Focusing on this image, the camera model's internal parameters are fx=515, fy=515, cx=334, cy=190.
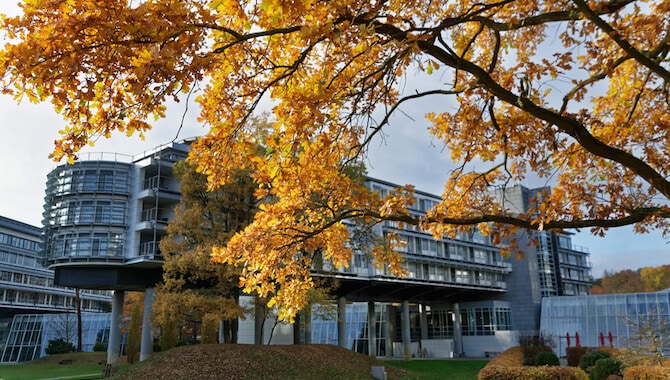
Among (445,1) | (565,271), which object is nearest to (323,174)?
(445,1)

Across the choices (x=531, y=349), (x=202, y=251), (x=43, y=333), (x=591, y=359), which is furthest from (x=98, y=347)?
(x=591, y=359)

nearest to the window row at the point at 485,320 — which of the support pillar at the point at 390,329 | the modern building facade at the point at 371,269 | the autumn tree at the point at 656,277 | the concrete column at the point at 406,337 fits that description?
the modern building facade at the point at 371,269

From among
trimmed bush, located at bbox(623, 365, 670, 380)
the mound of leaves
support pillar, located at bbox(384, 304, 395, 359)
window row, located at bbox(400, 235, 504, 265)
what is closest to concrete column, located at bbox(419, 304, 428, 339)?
support pillar, located at bbox(384, 304, 395, 359)

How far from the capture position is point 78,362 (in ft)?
136

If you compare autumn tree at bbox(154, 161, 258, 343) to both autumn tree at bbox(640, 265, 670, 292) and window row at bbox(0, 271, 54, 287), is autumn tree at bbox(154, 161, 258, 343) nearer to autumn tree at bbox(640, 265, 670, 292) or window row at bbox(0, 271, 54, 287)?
window row at bbox(0, 271, 54, 287)

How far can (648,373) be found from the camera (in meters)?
11.8

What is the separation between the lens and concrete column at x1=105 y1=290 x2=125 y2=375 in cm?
2878

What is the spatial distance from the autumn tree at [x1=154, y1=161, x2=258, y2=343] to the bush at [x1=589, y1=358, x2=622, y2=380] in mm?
14181

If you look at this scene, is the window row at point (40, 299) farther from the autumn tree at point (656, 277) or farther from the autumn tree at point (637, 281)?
the autumn tree at point (656, 277)

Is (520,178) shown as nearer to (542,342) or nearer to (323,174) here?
(323,174)

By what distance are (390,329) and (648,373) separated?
44.5m

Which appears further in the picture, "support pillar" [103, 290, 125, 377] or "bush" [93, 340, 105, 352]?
"bush" [93, 340, 105, 352]

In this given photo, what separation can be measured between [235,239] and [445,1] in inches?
169

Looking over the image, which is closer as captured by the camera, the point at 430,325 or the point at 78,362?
the point at 78,362
